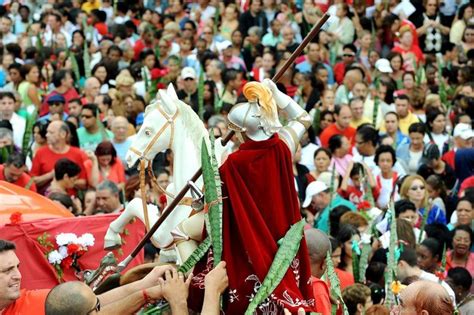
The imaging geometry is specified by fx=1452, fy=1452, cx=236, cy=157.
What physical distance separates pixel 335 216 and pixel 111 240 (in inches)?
139

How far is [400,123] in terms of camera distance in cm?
1695

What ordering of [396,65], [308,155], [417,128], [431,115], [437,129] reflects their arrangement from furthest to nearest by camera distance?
[396,65] → [431,115] → [437,129] → [417,128] → [308,155]

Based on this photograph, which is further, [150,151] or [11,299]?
Result: [150,151]

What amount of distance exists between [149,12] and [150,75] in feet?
10.9

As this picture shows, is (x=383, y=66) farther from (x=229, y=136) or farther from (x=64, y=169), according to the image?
(x=229, y=136)

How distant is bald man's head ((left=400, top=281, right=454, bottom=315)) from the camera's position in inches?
288

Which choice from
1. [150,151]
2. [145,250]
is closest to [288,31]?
[145,250]

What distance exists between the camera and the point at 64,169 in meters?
13.9

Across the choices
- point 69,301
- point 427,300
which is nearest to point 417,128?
point 427,300

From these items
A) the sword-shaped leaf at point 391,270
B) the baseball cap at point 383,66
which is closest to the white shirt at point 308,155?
the baseball cap at point 383,66

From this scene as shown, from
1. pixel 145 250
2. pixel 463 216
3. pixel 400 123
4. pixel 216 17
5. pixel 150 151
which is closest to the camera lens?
pixel 150 151

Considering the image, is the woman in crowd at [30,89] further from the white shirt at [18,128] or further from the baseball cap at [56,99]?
the white shirt at [18,128]

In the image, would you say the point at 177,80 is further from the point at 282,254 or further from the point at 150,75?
the point at 282,254

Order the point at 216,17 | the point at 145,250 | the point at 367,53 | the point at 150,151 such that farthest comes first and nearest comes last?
the point at 216,17
the point at 367,53
the point at 145,250
the point at 150,151
